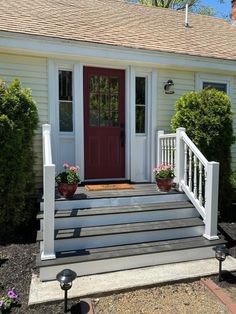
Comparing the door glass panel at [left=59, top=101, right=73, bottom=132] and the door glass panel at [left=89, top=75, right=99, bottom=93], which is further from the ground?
the door glass panel at [left=89, top=75, right=99, bottom=93]

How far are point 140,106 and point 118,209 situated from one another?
2.49m

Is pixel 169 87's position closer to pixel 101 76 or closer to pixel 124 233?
pixel 101 76

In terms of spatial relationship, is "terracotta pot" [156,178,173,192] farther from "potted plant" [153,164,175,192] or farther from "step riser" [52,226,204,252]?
"step riser" [52,226,204,252]

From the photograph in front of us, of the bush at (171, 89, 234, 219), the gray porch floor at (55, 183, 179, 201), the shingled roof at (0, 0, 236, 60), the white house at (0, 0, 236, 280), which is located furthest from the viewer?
the shingled roof at (0, 0, 236, 60)

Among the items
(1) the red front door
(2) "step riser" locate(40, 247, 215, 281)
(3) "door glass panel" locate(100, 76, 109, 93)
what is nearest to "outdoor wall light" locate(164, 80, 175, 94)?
(1) the red front door

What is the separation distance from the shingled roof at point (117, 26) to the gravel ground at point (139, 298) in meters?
3.77

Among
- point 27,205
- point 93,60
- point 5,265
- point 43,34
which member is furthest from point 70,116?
point 5,265

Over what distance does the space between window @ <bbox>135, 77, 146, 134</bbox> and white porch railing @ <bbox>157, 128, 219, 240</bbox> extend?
0.41 m

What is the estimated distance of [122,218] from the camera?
430 cm

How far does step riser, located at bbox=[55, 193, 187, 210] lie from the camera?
14.3 ft

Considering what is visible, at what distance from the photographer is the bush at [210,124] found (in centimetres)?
547

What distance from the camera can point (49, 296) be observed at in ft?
10.2

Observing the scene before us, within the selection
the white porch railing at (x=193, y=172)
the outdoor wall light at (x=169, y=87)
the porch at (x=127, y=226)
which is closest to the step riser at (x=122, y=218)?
the porch at (x=127, y=226)

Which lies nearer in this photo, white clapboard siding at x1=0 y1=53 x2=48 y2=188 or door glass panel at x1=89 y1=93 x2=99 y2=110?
white clapboard siding at x1=0 y1=53 x2=48 y2=188
